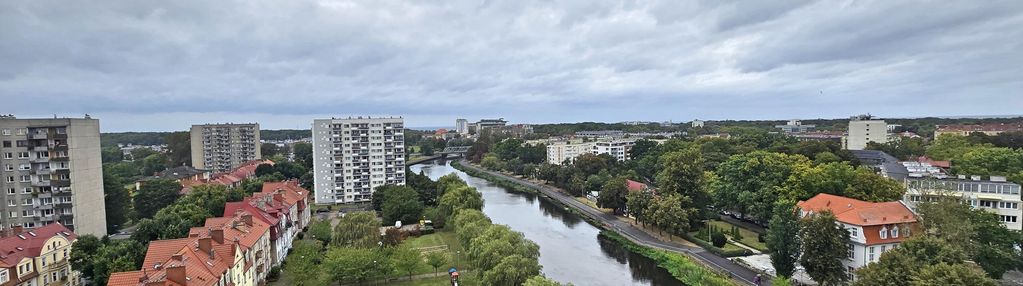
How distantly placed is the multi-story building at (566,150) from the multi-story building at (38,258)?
83.6m

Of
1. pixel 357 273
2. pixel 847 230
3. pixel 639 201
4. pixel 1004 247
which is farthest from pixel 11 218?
pixel 1004 247

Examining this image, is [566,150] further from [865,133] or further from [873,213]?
[873,213]

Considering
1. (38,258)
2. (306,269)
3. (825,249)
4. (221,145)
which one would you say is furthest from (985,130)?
(221,145)

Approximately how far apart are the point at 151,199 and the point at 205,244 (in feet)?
116

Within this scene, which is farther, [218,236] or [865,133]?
[865,133]

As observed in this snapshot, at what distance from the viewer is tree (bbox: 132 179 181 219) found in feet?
176

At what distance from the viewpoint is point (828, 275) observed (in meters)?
27.4

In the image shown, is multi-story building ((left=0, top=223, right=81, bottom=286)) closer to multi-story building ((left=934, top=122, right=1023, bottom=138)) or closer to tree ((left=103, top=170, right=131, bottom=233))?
tree ((left=103, top=170, right=131, bottom=233))

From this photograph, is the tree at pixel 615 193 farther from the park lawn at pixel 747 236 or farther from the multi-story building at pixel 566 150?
the multi-story building at pixel 566 150

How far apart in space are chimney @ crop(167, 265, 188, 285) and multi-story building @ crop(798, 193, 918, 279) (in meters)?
31.4

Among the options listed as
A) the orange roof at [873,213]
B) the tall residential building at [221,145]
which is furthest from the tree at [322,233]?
the tall residential building at [221,145]

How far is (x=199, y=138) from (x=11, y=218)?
59157 millimetres

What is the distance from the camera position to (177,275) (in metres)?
22.0

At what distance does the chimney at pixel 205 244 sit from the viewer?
83.5 ft
